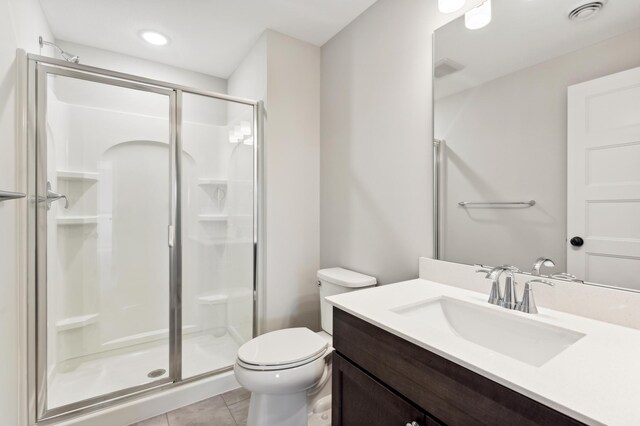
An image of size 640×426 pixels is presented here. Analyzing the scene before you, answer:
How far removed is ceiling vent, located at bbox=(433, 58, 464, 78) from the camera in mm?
1369

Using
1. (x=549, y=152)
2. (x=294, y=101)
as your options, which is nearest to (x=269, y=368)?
(x=549, y=152)

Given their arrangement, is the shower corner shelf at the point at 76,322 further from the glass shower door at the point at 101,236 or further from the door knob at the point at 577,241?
the door knob at the point at 577,241

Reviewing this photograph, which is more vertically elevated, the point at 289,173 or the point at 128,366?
the point at 289,173

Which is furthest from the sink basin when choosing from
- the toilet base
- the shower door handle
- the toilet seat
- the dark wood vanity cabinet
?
the shower door handle

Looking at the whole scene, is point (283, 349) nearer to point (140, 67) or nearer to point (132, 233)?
point (132, 233)

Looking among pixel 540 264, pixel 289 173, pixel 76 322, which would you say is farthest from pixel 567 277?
pixel 76 322

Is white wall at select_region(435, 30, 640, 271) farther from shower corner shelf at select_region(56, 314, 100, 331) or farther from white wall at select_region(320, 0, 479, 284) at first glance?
shower corner shelf at select_region(56, 314, 100, 331)

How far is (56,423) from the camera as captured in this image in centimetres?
151

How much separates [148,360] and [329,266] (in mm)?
1386

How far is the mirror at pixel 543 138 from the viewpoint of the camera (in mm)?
907

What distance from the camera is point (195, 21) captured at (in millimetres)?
A: 1976

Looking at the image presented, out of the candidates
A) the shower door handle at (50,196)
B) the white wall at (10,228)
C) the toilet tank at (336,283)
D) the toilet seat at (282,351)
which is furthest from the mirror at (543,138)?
the shower door handle at (50,196)

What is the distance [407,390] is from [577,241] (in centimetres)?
75

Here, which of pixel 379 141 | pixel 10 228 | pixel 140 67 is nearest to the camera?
pixel 10 228
